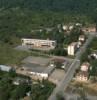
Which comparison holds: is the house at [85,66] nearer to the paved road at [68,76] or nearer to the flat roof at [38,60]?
the paved road at [68,76]

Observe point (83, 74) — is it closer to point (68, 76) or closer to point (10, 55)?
point (68, 76)

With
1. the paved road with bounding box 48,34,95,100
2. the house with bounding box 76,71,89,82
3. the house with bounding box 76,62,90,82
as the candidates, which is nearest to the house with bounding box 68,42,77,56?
the paved road with bounding box 48,34,95,100

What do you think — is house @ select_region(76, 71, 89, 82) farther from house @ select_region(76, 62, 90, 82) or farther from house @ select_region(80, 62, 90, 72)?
house @ select_region(80, 62, 90, 72)

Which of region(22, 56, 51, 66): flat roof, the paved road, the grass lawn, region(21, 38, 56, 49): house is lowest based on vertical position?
the paved road

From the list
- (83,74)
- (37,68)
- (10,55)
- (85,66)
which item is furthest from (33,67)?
(83,74)

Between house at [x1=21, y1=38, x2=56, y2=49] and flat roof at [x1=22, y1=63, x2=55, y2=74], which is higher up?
house at [x1=21, y1=38, x2=56, y2=49]

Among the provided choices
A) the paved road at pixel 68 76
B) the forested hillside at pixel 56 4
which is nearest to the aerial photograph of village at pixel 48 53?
the paved road at pixel 68 76

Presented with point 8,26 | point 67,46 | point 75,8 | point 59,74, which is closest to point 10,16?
point 8,26

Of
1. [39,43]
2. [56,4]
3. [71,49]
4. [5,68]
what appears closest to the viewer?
[5,68]
